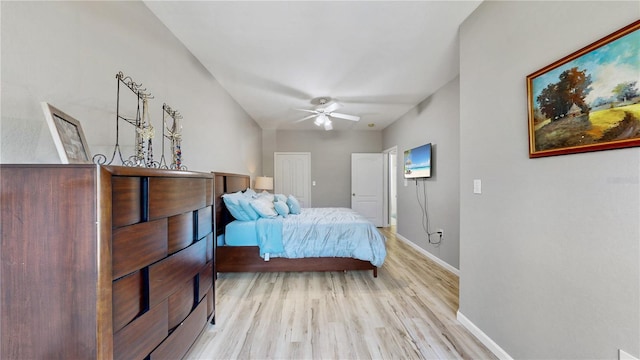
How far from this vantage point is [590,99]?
1053mm

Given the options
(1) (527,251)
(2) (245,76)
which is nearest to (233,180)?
(2) (245,76)

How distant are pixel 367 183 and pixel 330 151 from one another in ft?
4.21

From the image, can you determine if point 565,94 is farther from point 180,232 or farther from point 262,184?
point 262,184

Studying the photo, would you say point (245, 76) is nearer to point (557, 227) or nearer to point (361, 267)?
point (361, 267)

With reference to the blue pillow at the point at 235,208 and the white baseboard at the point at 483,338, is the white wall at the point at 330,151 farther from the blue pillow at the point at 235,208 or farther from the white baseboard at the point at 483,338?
the white baseboard at the point at 483,338

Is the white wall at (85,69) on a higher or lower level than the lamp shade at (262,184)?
higher

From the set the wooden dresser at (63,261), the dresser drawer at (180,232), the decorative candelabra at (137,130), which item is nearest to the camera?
the wooden dresser at (63,261)

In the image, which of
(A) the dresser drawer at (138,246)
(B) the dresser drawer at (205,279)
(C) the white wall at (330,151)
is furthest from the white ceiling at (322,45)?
(C) the white wall at (330,151)

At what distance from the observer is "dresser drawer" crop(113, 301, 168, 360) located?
90 centimetres

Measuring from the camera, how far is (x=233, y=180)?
3422 millimetres

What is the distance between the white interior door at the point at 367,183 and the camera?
5801mm

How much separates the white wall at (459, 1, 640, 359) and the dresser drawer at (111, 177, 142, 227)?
2.09 m

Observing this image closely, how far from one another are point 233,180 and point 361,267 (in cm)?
224

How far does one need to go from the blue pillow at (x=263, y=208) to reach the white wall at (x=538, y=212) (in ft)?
7.02
